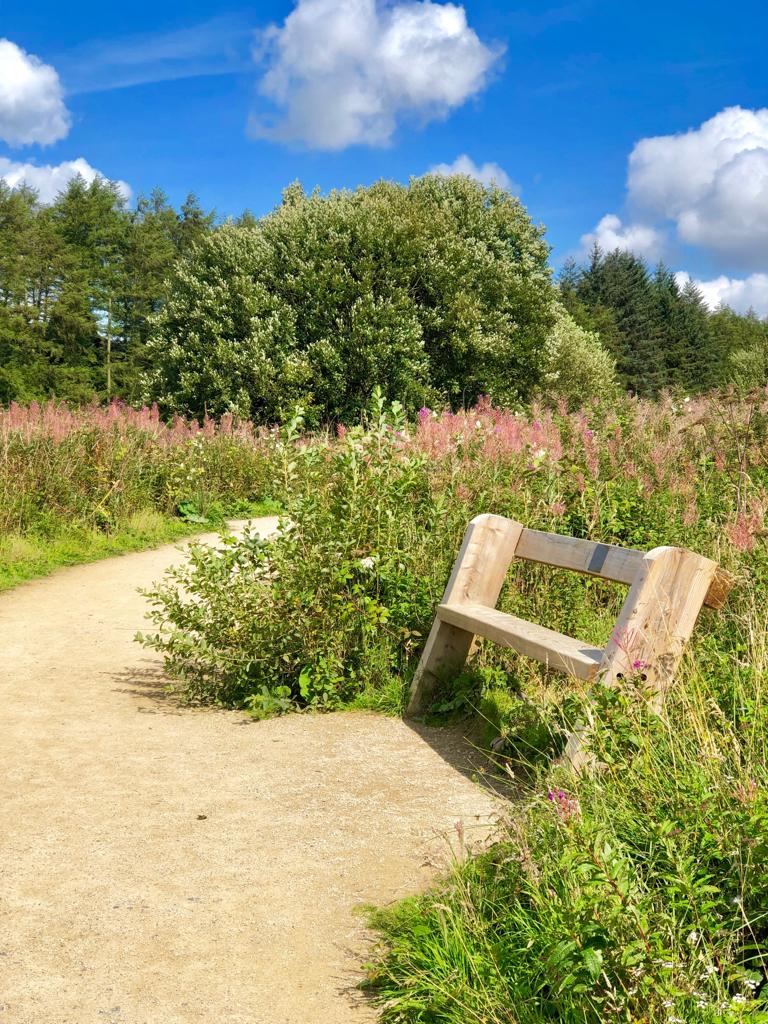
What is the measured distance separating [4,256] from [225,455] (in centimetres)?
2949

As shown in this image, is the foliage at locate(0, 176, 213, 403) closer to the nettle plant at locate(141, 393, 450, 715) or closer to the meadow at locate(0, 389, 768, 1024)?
the meadow at locate(0, 389, 768, 1024)

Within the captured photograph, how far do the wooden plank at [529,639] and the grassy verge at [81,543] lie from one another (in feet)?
13.4

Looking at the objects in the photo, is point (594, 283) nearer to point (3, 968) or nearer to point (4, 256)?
point (4, 256)

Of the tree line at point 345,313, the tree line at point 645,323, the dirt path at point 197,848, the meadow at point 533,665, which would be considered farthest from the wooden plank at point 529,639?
the tree line at point 645,323

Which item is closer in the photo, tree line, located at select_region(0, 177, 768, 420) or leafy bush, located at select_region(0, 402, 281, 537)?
leafy bush, located at select_region(0, 402, 281, 537)

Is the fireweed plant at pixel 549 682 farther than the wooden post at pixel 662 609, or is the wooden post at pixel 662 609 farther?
the wooden post at pixel 662 609

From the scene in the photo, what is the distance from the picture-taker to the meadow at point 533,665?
2.24 metres

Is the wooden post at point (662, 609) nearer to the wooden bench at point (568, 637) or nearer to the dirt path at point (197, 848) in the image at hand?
the wooden bench at point (568, 637)

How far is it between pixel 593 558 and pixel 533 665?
116cm

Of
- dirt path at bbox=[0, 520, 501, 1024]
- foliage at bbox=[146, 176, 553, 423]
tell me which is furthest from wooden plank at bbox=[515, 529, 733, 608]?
foliage at bbox=[146, 176, 553, 423]

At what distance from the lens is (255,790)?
4234mm

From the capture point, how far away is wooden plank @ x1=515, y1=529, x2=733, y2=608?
397 centimetres

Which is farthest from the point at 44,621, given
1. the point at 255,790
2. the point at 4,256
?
the point at 4,256

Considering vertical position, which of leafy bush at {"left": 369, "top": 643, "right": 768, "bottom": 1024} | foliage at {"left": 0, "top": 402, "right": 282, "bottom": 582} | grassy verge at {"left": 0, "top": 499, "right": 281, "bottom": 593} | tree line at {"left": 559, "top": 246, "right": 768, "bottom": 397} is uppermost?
tree line at {"left": 559, "top": 246, "right": 768, "bottom": 397}
